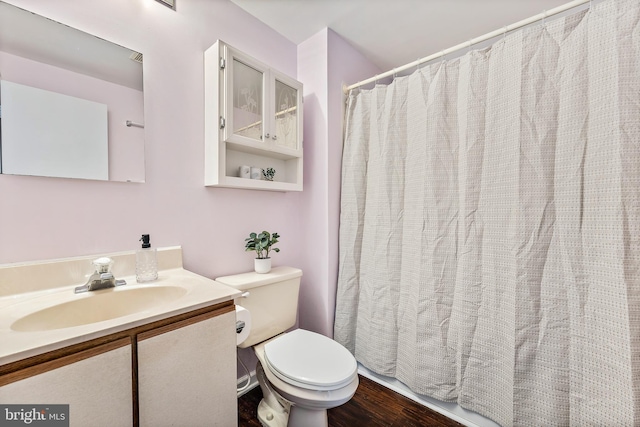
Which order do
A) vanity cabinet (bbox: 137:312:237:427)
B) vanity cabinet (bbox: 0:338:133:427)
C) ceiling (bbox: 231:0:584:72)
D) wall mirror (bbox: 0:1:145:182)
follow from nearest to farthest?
vanity cabinet (bbox: 0:338:133:427), vanity cabinet (bbox: 137:312:237:427), wall mirror (bbox: 0:1:145:182), ceiling (bbox: 231:0:584:72)

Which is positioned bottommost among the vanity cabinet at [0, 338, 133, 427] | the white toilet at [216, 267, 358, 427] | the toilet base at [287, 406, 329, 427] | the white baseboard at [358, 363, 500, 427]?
the white baseboard at [358, 363, 500, 427]

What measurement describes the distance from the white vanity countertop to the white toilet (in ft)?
0.64

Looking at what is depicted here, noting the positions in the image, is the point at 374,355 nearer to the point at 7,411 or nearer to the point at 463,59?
the point at 7,411

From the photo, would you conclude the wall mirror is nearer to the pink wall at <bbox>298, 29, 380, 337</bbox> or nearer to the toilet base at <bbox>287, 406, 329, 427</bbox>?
the pink wall at <bbox>298, 29, 380, 337</bbox>

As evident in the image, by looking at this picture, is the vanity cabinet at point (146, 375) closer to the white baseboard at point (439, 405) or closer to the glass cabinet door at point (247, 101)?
the glass cabinet door at point (247, 101)

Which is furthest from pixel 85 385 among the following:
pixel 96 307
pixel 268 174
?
pixel 268 174

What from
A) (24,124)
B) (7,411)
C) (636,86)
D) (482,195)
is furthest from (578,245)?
(24,124)

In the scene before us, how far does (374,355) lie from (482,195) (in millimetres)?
1111

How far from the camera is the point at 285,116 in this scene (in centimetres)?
156

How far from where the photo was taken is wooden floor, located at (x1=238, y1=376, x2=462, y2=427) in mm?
1308

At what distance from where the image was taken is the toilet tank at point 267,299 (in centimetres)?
130

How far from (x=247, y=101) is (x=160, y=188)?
24.6 inches

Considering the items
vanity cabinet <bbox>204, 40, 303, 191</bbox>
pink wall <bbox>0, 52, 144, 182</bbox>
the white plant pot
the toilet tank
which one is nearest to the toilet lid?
the toilet tank

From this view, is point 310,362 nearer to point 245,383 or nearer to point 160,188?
point 245,383
